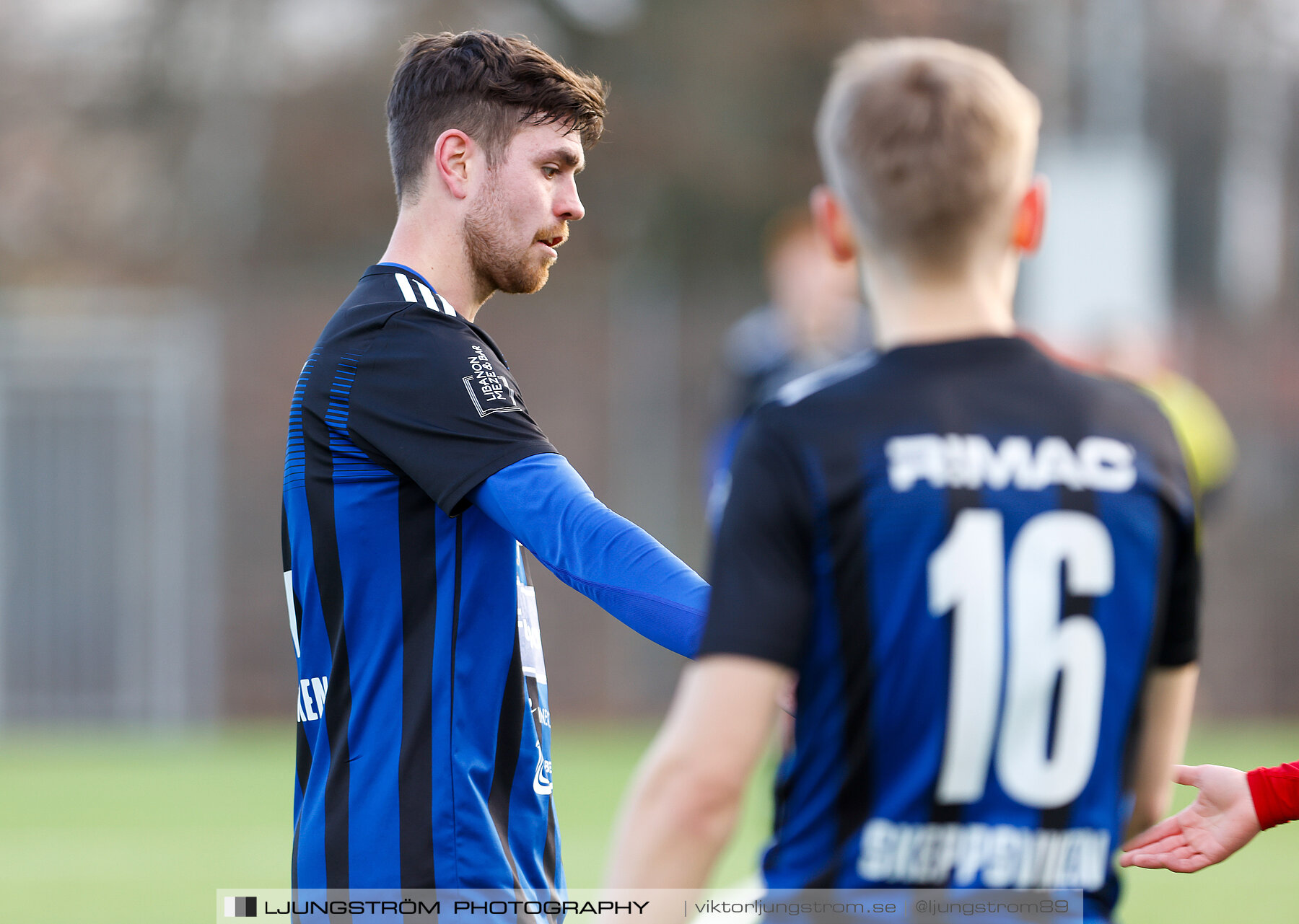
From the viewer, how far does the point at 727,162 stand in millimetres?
17141

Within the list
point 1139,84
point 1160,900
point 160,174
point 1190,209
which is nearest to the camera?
point 1160,900

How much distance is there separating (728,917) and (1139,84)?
11761 mm

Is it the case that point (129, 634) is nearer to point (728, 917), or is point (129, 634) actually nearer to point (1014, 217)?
point (728, 917)

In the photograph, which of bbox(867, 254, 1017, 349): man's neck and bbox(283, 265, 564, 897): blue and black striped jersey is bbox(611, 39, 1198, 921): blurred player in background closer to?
bbox(867, 254, 1017, 349): man's neck

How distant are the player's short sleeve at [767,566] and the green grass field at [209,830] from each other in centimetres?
455

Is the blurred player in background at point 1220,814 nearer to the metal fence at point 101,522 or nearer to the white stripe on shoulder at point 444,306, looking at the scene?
the white stripe on shoulder at point 444,306

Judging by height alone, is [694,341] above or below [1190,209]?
below

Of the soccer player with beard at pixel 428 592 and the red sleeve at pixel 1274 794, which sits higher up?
the soccer player with beard at pixel 428 592

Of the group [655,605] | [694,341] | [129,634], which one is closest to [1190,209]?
[694,341]

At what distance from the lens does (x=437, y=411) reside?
2.47 metres

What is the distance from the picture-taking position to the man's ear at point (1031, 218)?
191 cm

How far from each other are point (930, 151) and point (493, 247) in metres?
1.14

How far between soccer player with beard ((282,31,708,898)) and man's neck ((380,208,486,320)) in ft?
0.28

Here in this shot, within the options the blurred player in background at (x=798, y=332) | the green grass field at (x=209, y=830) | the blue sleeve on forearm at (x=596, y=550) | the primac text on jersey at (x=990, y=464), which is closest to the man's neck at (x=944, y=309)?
the primac text on jersey at (x=990, y=464)
